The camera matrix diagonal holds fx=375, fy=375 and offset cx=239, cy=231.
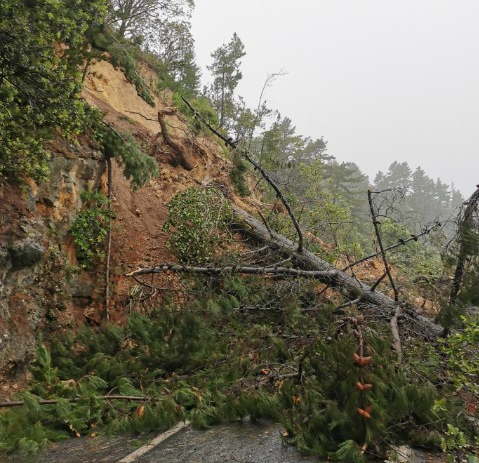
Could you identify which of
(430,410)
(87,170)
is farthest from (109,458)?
(87,170)

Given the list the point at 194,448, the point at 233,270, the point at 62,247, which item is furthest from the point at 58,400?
the point at 233,270

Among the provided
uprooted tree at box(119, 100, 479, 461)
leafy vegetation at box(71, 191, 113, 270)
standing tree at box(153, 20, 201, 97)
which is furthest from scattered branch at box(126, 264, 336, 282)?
standing tree at box(153, 20, 201, 97)

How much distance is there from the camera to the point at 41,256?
19.1 ft

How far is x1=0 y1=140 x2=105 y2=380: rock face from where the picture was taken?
530 cm

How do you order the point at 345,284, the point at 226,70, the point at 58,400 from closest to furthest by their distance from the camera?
the point at 58,400 → the point at 345,284 → the point at 226,70

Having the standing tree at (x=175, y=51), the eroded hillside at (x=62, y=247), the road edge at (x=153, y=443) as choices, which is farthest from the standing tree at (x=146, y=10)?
the road edge at (x=153, y=443)

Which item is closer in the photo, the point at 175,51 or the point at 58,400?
the point at 58,400

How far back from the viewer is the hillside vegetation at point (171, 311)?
2.85 metres

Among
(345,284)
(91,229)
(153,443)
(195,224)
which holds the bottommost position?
(153,443)

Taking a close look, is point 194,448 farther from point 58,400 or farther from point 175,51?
point 175,51

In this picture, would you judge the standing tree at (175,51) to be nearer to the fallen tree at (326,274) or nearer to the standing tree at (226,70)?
the standing tree at (226,70)

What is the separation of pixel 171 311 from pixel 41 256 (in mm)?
2222

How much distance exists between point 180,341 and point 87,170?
14.7 feet

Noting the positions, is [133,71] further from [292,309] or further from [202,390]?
[202,390]
